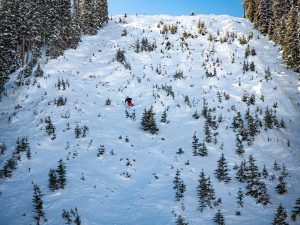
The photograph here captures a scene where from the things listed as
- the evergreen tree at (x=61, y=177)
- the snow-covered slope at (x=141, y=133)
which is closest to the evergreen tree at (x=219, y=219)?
the snow-covered slope at (x=141, y=133)

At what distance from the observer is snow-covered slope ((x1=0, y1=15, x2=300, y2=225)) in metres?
14.5

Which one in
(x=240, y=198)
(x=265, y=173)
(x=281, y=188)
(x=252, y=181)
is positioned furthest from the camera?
(x=265, y=173)

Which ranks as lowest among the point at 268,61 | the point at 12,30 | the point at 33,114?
the point at 33,114

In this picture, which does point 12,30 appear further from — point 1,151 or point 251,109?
point 251,109

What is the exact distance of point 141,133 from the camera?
2102 cm

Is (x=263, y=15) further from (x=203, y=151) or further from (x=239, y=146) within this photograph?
(x=203, y=151)

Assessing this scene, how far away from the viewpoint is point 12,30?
1415 inches

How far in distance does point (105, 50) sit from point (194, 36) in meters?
11.1

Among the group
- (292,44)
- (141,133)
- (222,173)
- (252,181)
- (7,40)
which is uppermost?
(7,40)

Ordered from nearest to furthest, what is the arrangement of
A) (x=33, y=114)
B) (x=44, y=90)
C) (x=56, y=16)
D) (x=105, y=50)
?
(x=33, y=114)
(x=44, y=90)
(x=105, y=50)
(x=56, y=16)

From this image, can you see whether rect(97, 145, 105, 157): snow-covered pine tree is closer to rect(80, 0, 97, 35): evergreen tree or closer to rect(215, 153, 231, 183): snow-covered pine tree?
rect(215, 153, 231, 183): snow-covered pine tree

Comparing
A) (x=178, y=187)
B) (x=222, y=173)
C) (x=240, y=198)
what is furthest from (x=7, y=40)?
(x=240, y=198)

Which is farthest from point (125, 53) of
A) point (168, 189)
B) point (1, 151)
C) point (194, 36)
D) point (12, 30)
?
point (168, 189)

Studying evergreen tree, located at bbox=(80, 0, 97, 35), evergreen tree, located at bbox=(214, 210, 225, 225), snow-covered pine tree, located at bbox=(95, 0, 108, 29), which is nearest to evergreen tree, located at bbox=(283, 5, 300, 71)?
evergreen tree, located at bbox=(214, 210, 225, 225)
